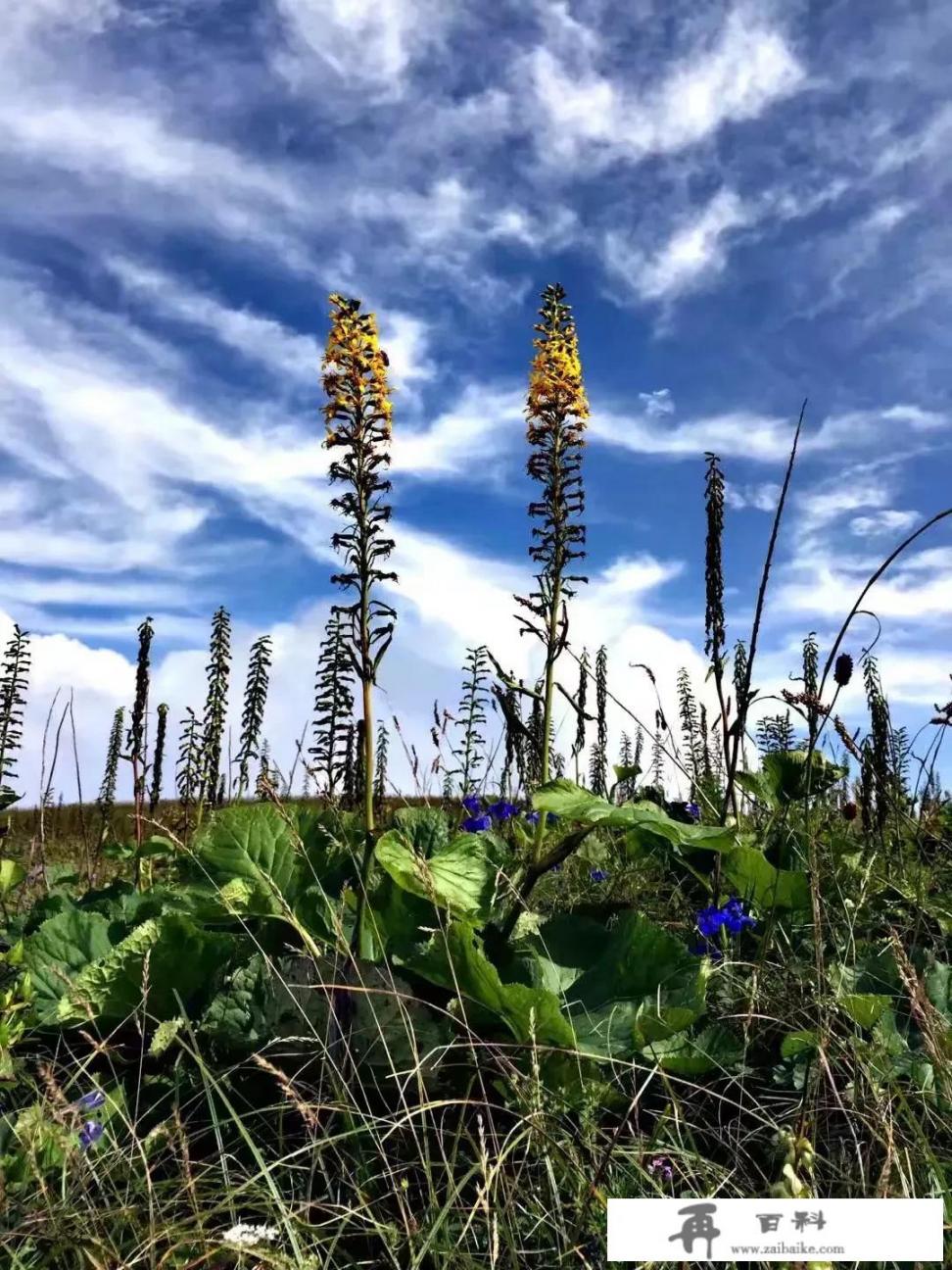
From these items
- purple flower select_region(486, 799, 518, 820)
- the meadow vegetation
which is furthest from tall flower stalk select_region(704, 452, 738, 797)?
purple flower select_region(486, 799, 518, 820)

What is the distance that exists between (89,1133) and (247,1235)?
0.62 m

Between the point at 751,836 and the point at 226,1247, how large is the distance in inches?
A: 103

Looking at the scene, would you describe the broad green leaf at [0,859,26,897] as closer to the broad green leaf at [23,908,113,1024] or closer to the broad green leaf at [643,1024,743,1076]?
the broad green leaf at [23,908,113,1024]

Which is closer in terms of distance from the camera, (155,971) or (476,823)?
(155,971)

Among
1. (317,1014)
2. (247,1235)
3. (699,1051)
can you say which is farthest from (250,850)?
(699,1051)

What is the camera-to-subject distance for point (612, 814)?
279cm

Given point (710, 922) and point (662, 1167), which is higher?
point (710, 922)

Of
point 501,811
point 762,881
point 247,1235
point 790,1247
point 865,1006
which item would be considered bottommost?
point 247,1235

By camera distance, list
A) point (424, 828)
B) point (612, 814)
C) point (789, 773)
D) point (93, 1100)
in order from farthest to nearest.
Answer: point (789, 773) < point (424, 828) < point (612, 814) < point (93, 1100)

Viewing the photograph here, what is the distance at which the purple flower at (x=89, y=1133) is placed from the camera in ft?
7.66

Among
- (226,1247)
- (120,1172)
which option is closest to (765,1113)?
(226,1247)

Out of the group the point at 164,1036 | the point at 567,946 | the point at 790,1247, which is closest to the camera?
the point at 790,1247

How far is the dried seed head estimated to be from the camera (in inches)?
143

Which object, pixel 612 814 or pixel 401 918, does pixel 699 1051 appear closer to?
pixel 612 814
